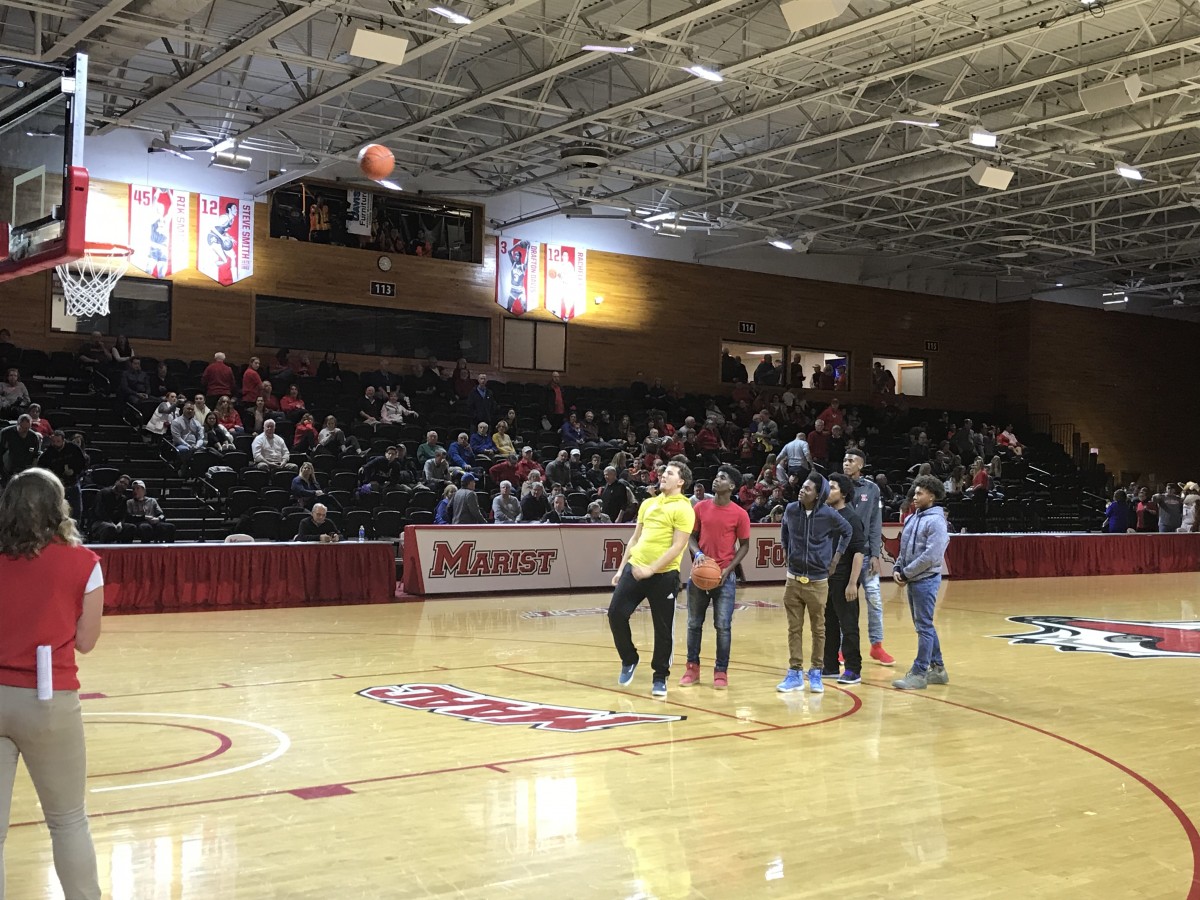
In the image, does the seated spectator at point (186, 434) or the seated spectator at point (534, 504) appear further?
the seated spectator at point (534, 504)

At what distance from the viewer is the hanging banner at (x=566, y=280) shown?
90.7 feet

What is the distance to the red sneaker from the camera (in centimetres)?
1102

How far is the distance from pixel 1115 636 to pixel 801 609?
6395 mm

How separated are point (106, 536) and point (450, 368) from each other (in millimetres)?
11401

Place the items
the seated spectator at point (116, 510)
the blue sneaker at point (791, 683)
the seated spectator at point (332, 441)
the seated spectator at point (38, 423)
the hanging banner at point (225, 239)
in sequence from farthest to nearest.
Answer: the hanging banner at point (225, 239) < the seated spectator at point (332, 441) < the seated spectator at point (38, 423) < the seated spectator at point (116, 510) < the blue sneaker at point (791, 683)

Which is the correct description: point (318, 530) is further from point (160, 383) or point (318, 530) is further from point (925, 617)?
point (925, 617)

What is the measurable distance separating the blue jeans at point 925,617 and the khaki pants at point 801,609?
0.72 m

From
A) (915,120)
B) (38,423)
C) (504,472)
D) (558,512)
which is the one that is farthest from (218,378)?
(915,120)

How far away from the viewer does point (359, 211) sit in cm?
2506

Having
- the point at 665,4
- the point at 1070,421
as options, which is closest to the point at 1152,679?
the point at 665,4

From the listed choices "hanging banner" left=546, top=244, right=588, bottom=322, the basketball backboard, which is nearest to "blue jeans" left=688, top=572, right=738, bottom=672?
the basketball backboard

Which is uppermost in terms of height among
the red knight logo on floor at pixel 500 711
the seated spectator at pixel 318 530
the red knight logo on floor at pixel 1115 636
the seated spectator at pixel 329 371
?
the seated spectator at pixel 329 371

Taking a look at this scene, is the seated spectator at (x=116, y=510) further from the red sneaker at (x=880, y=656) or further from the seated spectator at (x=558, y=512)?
the red sneaker at (x=880, y=656)

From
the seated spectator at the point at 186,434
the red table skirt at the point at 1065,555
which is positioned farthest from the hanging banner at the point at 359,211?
the red table skirt at the point at 1065,555
